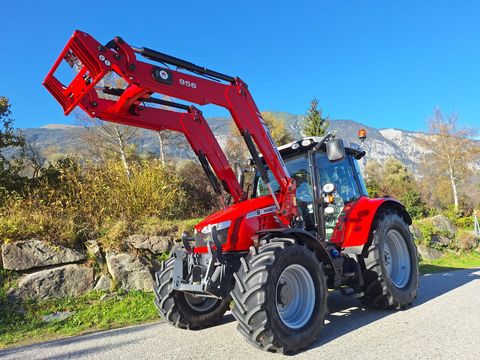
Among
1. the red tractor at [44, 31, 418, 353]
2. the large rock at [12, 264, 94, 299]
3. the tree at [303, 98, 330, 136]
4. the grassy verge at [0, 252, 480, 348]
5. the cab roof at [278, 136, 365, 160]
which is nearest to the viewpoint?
the red tractor at [44, 31, 418, 353]

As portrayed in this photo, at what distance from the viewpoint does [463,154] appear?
1278 inches

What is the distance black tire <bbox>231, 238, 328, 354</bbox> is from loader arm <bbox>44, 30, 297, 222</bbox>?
3.28 feet

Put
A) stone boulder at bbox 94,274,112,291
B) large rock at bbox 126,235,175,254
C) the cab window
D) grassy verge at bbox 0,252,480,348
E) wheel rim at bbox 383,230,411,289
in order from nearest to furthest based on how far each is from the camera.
A: grassy verge at bbox 0,252,480,348 → the cab window → wheel rim at bbox 383,230,411,289 → stone boulder at bbox 94,274,112,291 → large rock at bbox 126,235,175,254

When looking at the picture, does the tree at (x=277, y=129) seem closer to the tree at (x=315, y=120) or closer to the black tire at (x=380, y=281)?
the tree at (x=315, y=120)

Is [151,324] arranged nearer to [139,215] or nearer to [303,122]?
[139,215]

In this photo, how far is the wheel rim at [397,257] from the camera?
20.9ft

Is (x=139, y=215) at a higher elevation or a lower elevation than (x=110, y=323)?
higher

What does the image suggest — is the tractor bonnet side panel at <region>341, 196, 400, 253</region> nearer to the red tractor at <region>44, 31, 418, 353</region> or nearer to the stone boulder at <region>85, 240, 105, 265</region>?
the red tractor at <region>44, 31, 418, 353</region>

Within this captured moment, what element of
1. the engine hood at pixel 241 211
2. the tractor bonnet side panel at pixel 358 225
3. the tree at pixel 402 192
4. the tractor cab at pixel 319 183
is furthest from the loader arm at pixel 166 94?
the tree at pixel 402 192

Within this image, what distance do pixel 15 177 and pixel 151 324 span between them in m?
6.32

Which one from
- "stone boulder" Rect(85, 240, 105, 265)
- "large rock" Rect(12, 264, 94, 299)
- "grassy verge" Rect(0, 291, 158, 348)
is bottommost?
"grassy verge" Rect(0, 291, 158, 348)

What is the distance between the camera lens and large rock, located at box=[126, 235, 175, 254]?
8332 mm

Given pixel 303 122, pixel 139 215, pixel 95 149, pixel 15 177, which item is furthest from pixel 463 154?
pixel 15 177

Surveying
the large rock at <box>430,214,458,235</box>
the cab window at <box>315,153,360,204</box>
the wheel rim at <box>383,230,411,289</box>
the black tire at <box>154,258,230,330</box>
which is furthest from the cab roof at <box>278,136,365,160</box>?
the large rock at <box>430,214,458,235</box>
